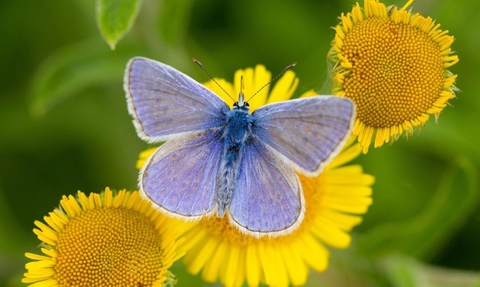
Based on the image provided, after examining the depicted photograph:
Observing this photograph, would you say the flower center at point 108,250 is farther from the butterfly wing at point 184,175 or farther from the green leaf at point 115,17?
the green leaf at point 115,17

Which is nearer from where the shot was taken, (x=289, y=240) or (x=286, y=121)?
(x=286, y=121)

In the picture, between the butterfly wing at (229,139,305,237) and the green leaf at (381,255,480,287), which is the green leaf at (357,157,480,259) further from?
the butterfly wing at (229,139,305,237)

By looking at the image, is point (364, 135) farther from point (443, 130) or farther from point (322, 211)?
point (443, 130)

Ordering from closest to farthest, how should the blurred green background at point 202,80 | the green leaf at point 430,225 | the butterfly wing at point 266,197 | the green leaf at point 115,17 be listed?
the butterfly wing at point 266,197 < the green leaf at point 115,17 < the green leaf at point 430,225 < the blurred green background at point 202,80

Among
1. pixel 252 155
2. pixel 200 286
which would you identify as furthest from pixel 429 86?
pixel 200 286

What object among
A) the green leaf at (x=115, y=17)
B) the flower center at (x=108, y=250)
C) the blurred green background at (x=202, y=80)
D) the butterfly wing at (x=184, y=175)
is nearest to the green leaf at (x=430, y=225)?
the blurred green background at (x=202, y=80)

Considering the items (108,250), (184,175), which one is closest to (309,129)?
(184,175)
